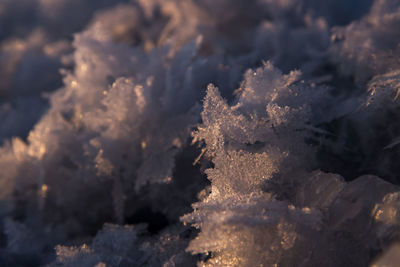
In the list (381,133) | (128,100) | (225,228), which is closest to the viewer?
(225,228)

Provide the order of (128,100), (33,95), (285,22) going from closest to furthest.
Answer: (128,100) → (285,22) → (33,95)

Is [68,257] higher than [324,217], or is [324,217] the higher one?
[68,257]

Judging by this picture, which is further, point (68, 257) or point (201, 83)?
point (201, 83)

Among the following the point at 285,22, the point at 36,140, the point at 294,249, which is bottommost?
the point at 294,249

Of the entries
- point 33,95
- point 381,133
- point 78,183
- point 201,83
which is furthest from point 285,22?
point 33,95

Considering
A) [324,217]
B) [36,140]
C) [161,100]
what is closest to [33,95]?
[36,140]

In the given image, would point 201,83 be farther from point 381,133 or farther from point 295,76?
point 381,133
